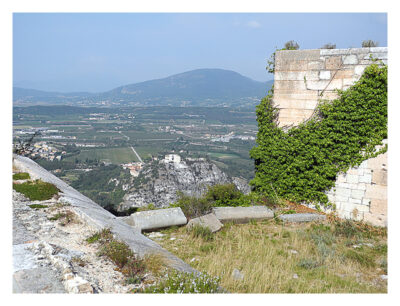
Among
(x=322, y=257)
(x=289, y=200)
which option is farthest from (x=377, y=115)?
(x=322, y=257)

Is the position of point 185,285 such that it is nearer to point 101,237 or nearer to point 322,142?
point 101,237

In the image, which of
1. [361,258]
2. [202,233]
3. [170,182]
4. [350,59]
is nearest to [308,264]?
[361,258]

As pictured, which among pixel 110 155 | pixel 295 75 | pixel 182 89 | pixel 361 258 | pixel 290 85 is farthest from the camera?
pixel 182 89

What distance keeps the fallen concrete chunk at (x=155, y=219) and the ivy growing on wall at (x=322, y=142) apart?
307 centimetres

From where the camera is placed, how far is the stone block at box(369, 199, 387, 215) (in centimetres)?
706

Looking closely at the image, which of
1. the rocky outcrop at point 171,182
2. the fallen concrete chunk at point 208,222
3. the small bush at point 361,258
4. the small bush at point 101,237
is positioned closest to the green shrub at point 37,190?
the small bush at point 101,237

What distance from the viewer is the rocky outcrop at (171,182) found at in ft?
49.7

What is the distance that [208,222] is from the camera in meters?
6.83

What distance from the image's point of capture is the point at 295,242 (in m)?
6.01

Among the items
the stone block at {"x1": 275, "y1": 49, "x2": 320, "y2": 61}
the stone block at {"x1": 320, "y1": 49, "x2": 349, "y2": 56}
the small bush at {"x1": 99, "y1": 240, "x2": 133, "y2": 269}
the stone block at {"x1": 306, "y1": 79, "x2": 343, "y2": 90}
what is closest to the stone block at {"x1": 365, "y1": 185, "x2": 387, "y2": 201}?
the stone block at {"x1": 306, "y1": 79, "x2": 343, "y2": 90}

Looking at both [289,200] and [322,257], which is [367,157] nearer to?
[289,200]

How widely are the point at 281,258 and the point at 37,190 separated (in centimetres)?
491

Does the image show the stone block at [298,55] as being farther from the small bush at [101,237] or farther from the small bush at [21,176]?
the small bush at [21,176]

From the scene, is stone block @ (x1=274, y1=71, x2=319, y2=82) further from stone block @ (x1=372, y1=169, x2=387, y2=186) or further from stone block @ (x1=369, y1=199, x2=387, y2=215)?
stone block @ (x1=369, y1=199, x2=387, y2=215)
